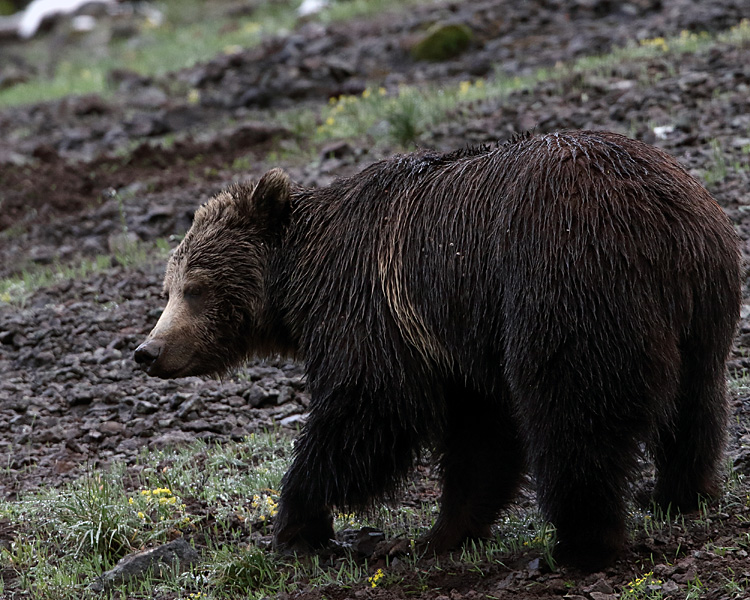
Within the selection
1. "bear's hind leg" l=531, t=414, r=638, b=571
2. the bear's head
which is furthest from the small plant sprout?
the bear's head

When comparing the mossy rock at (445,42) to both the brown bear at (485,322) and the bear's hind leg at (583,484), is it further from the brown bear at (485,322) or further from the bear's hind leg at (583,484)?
the bear's hind leg at (583,484)

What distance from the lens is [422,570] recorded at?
4977 millimetres

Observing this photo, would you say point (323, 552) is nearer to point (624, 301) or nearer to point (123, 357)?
point (624, 301)

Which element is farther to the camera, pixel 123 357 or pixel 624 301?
pixel 123 357

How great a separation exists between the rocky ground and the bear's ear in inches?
76.8

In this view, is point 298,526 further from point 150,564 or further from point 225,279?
point 225,279

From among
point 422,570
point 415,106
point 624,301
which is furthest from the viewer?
point 415,106

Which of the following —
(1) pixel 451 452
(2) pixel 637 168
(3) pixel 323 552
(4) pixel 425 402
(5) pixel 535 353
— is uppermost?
(2) pixel 637 168

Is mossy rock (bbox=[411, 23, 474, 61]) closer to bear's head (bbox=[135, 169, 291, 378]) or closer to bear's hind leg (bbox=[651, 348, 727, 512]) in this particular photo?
bear's head (bbox=[135, 169, 291, 378])

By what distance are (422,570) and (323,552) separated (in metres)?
0.67

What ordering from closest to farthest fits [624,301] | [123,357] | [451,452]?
[624,301] < [451,452] < [123,357]

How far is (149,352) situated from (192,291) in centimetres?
46

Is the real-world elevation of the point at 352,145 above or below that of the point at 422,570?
above

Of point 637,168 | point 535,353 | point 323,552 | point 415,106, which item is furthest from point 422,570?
point 415,106
